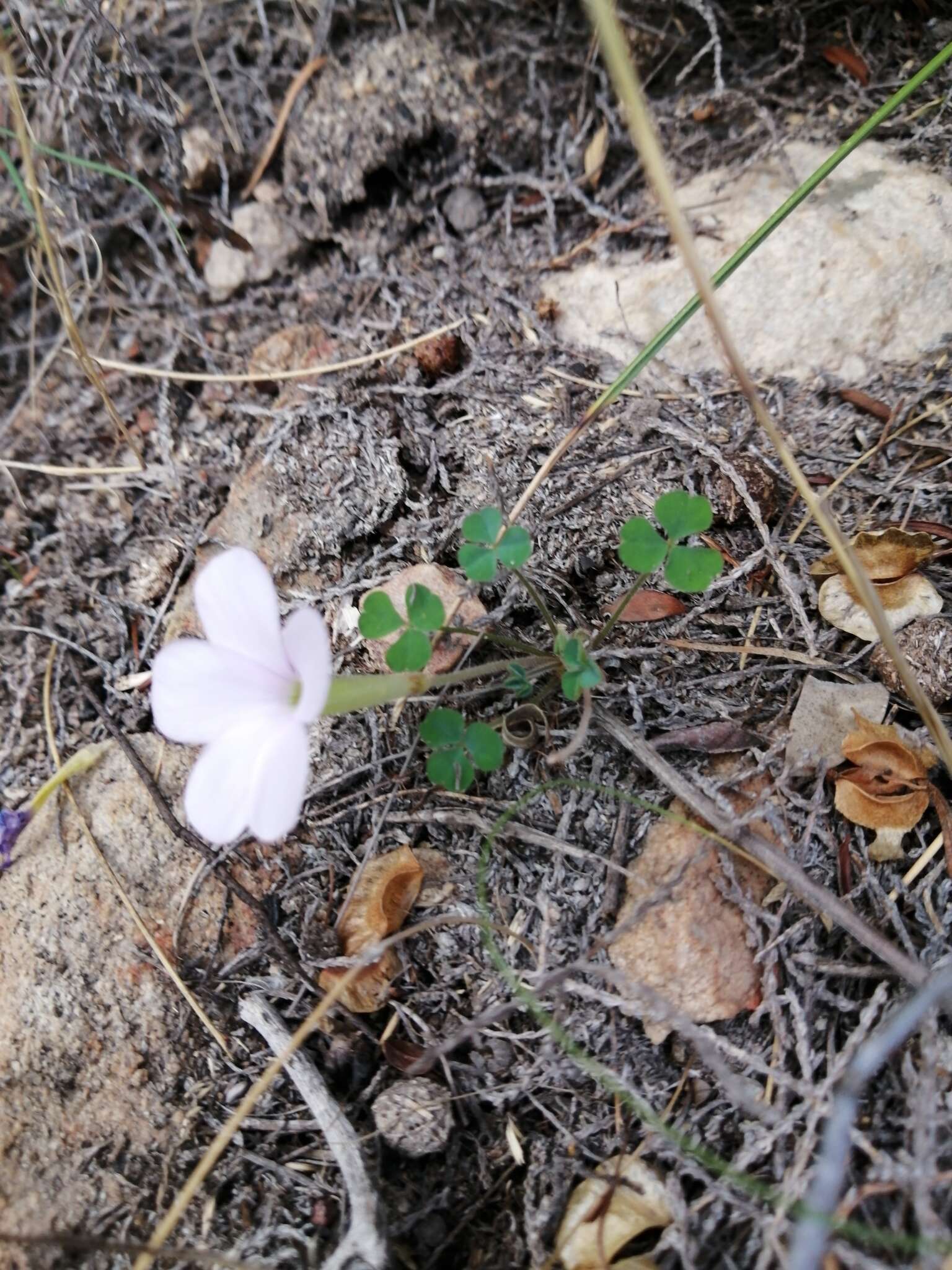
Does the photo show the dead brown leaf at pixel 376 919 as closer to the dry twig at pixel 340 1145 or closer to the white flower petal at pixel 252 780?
the dry twig at pixel 340 1145

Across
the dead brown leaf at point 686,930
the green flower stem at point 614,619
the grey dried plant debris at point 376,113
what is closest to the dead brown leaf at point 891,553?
the green flower stem at point 614,619

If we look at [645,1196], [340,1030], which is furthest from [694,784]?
[340,1030]

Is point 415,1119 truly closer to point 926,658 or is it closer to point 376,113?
point 926,658

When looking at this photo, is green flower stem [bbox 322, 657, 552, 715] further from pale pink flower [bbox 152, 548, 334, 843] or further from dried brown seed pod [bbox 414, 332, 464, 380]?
dried brown seed pod [bbox 414, 332, 464, 380]

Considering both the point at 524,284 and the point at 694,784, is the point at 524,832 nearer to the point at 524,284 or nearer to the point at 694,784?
the point at 694,784

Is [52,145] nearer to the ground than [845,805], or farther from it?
farther from it

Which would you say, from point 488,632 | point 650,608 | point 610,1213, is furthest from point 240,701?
point 610,1213

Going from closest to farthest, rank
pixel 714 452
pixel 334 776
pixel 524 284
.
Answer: pixel 334 776 → pixel 714 452 → pixel 524 284
